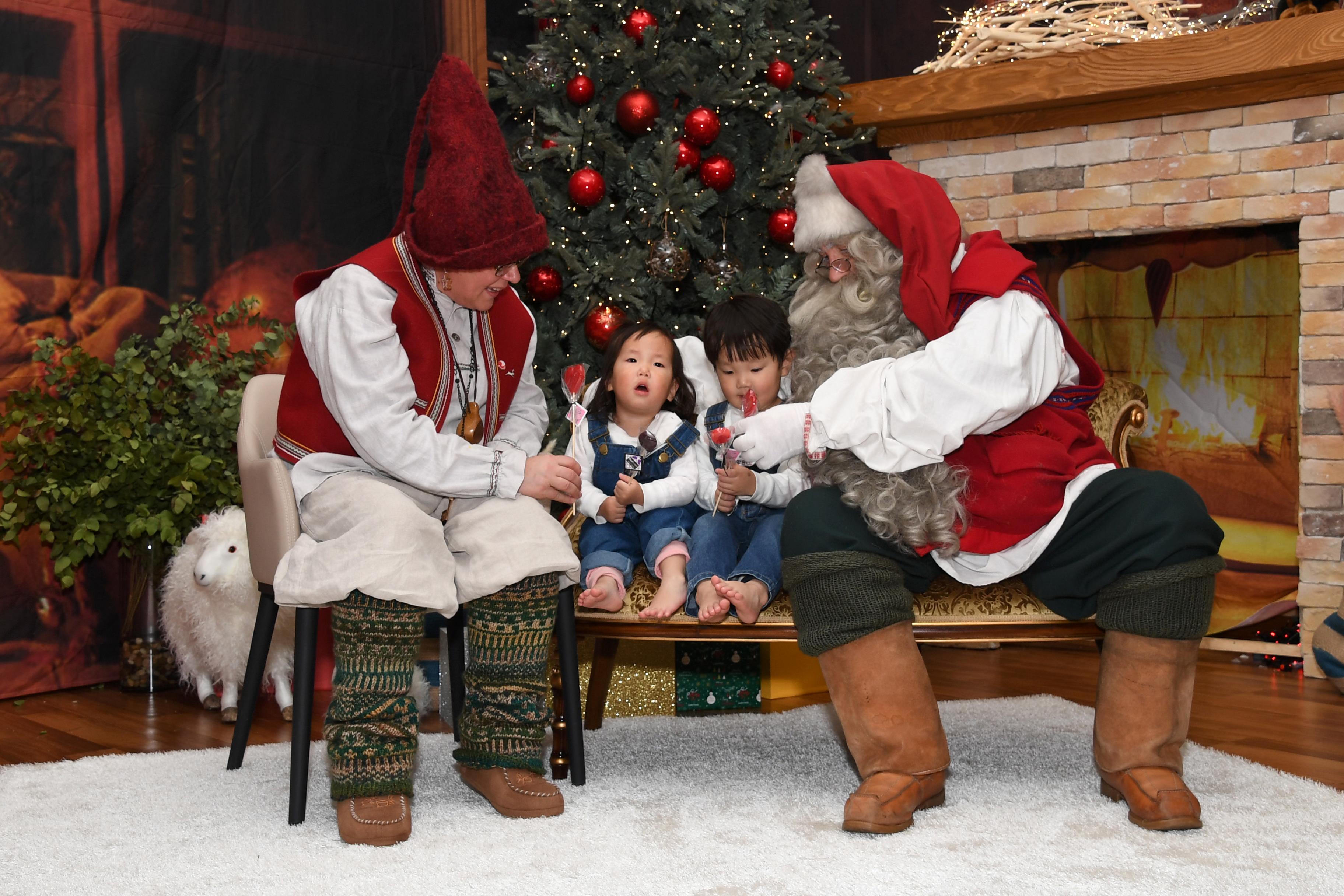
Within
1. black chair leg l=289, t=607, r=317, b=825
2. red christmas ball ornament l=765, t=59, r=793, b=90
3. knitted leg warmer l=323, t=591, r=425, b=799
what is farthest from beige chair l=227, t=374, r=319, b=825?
red christmas ball ornament l=765, t=59, r=793, b=90

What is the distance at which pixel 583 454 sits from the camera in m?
2.89

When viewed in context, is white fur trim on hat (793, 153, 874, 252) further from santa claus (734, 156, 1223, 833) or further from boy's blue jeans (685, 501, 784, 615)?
boy's blue jeans (685, 501, 784, 615)

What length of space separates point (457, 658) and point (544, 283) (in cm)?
139

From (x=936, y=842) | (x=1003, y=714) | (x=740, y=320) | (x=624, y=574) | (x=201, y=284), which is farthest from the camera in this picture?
(x=201, y=284)

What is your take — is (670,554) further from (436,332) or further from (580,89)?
(580,89)

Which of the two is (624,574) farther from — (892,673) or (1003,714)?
(1003,714)

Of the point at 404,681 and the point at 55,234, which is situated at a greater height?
the point at 55,234

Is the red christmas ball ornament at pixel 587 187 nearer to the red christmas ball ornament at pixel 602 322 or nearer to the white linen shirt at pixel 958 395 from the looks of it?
the red christmas ball ornament at pixel 602 322

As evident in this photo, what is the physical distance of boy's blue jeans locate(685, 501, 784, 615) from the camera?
2.49 metres

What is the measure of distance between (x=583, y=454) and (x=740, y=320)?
489 millimetres

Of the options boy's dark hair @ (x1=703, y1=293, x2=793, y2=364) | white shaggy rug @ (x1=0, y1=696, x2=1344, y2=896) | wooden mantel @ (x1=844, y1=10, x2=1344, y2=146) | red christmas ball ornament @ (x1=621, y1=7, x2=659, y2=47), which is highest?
red christmas ball ornament @ (x1=621, y1=7, x2=659, y2=47)

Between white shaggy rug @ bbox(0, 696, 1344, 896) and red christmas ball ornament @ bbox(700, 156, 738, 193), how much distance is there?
185 cm

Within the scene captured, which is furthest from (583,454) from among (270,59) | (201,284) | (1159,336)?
(1159,336)

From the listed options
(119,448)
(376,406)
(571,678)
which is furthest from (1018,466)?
(119,448)
